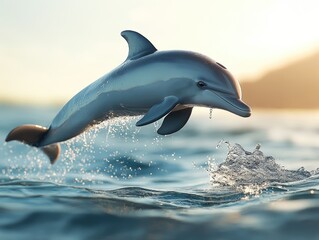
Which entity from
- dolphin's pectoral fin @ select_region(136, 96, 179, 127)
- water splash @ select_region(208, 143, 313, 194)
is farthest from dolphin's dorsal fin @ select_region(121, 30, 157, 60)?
water splash @ select_region(208, 143, 313, 194)

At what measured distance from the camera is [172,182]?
1122 centimetres

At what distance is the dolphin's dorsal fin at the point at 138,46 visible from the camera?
7852 mm

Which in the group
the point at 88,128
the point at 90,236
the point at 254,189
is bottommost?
the point at 90,236

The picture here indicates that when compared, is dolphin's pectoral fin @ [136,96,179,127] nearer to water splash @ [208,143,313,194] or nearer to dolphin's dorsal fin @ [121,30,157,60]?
dolphin's dorsal fin @ [121,30,157,60]

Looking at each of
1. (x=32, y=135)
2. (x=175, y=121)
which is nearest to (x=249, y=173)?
(x=175, y=121)

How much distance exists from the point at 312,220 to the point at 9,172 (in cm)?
830

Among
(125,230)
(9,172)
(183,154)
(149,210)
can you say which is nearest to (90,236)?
(125,230)

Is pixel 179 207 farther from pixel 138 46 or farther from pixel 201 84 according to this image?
pixel 138 46

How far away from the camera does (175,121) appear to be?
7.91 m

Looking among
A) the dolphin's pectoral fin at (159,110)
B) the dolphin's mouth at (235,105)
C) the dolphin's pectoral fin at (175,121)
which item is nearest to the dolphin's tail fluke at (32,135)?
the dolphin's pectoral fin at (175,121)

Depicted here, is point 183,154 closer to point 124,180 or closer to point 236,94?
point 124,180

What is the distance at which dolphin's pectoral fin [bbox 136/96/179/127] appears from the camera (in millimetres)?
7047

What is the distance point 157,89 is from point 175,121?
2.17 ft

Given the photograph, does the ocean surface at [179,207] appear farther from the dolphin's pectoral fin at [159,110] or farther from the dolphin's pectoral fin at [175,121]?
the dolphin's pectoral fin at [159,110]
